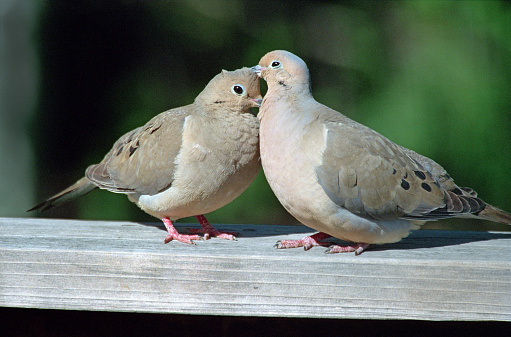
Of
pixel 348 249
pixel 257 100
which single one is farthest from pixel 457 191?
pixel 257 100

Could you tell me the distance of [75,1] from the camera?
14.5ft

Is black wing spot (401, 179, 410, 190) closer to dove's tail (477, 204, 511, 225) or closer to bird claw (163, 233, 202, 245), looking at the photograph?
dove's tail (477, 204, 511, 225)

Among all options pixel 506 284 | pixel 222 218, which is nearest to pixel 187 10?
pixel 222 218

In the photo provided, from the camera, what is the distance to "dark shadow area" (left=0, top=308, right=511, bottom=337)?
1.91 m

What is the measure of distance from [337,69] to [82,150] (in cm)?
204

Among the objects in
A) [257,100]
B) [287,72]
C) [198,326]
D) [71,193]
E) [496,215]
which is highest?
[287,72]

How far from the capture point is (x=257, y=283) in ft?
5.82

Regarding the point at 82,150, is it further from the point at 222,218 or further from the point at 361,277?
the point at 361,277

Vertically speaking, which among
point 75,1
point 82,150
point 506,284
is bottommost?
point 82,150

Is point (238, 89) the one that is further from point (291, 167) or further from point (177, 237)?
point (177, 237)

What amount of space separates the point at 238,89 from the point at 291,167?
1.57 ft

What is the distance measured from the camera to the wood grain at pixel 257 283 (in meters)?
1.75

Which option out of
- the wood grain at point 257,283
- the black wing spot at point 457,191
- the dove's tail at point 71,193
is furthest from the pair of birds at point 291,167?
the dove's tail at point 71,193

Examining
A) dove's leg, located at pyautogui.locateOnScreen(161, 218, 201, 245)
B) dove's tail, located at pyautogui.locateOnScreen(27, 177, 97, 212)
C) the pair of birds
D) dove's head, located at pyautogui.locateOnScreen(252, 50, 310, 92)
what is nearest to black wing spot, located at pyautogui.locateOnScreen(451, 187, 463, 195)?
the pair of birds
